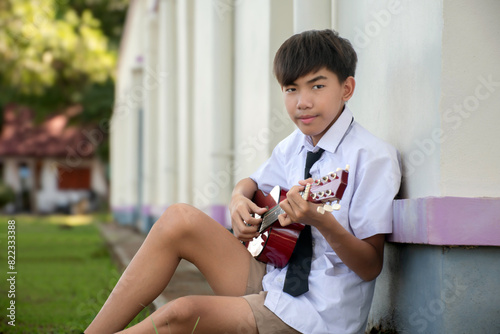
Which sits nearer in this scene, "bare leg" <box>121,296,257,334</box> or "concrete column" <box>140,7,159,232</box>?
"bare leg" <box>121,296,257,334</box>

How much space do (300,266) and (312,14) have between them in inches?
58.9

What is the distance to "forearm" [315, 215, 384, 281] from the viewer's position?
2264 millimetres

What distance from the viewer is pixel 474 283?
2.29 metres

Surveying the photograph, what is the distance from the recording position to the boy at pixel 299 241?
2.42 m

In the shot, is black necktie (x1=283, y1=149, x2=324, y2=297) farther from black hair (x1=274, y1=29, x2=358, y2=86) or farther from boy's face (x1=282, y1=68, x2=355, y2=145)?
black hair (x1=274, y1=29, x2=358, y2=86)

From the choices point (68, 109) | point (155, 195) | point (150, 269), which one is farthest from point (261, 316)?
point (68, 109)

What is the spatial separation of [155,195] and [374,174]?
31.6 feet

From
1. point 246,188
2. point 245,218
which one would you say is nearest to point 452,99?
point 245,218

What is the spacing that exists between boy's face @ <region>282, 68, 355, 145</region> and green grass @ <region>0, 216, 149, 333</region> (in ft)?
4.64

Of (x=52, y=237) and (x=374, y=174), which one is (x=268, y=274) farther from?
(x=52, y=237)

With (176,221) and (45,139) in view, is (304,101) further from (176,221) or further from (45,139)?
(45,139)

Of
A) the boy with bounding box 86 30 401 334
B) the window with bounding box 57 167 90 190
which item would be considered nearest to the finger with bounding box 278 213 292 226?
the boy with bounding box 86 30 401 334

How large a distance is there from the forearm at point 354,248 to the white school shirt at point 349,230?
52mm

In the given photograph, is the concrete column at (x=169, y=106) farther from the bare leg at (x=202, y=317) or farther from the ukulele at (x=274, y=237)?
the bare leg at (x=202, y=317)
